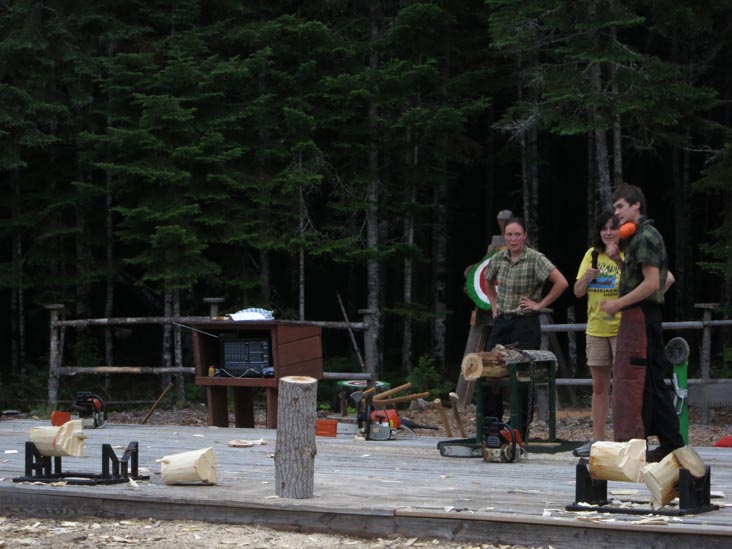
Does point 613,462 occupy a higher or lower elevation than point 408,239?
lower

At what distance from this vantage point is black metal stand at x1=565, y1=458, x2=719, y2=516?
4.98m

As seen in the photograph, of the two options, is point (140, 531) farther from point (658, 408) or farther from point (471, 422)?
point (471, 422)

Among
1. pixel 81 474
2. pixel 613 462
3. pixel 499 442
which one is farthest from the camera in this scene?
pixel 499 442

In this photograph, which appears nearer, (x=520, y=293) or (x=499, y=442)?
(x=499, y=442)

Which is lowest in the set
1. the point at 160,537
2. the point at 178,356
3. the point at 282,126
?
the point at 160,537

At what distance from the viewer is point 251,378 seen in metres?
10.5

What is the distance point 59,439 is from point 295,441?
1434 mm

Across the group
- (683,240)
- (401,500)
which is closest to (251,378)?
(401,500)

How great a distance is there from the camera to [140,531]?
5391mm

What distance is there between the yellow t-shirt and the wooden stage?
866 mm

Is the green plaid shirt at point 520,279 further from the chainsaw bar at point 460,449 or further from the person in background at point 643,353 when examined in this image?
the person in background at point 643,353

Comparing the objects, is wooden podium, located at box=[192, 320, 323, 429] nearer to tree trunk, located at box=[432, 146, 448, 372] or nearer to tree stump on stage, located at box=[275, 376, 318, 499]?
tree stump on stage, located at box=[275, 376, 318, 499]

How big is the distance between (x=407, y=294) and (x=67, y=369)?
744 cm

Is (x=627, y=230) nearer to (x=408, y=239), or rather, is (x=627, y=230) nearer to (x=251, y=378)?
(x=251, y=378)
